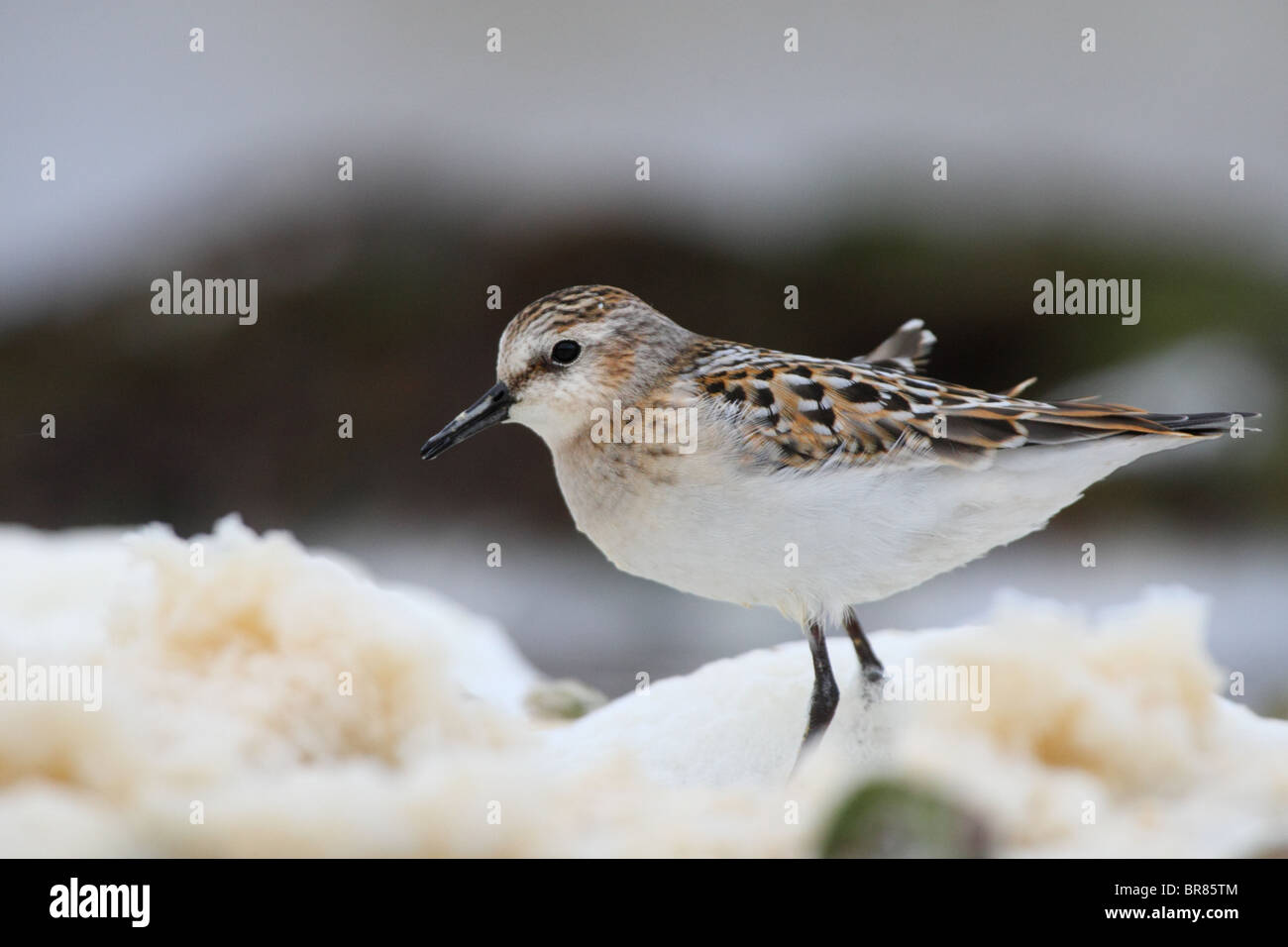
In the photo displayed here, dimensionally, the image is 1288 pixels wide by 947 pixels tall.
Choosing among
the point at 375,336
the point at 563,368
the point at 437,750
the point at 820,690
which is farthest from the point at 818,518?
the point at 375,336

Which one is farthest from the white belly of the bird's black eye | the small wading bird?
the bird's black eye

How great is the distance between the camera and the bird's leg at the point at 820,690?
1.08m

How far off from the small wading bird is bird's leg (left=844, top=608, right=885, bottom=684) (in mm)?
10

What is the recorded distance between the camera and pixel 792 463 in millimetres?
1094

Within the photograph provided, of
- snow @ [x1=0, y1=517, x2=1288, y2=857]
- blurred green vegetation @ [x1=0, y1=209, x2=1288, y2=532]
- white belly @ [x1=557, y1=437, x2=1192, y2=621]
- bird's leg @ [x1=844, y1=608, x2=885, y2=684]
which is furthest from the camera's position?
blurred green vegetation @ [x1=0, y1=209, x2=1288, y2=532]

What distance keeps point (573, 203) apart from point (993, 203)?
2.67 feet

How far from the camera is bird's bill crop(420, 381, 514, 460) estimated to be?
1.12m

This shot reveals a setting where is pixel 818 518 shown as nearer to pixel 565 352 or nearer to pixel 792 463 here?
pixel 792 463

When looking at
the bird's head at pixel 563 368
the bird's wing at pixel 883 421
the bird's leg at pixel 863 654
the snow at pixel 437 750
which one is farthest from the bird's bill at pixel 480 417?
the bird's leg at pixel 863 654

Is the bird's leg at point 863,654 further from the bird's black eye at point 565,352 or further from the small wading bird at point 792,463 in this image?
the bird's black eye at point 565,352

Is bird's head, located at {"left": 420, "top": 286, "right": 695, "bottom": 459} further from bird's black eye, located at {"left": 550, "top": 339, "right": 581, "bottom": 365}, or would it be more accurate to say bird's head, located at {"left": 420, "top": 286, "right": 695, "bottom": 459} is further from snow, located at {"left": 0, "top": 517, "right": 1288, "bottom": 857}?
snow, located at {"left": 0, "top": 517, "right": 1288, "bottom": 857}

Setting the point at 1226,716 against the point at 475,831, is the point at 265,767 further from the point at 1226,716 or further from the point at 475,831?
the point at 1226,716

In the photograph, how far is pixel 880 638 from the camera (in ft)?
4.33
